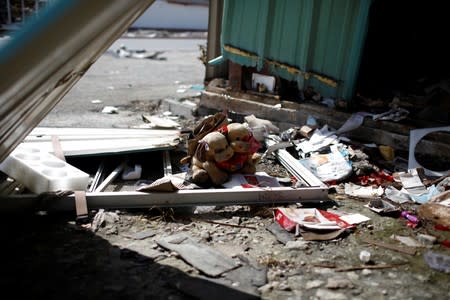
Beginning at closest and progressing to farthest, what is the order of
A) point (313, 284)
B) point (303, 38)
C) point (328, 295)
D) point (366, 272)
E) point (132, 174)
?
point (328, 295)
point (313, 284)
point (366, 272)
point (132, 174)
point (303, 38)

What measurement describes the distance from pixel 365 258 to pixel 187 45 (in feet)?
51.0

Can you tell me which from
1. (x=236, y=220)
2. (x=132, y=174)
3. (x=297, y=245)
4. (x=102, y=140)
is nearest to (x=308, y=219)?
(x=297, y=245)

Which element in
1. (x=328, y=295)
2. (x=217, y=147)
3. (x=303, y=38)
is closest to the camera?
(x=328, y=295)

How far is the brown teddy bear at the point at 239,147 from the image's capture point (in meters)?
3.77

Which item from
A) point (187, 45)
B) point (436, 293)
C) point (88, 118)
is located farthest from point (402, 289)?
point (187, 45)

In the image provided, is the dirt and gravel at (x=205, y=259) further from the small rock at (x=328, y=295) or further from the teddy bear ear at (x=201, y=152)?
the teddy bear ear at (x=201, y=152)

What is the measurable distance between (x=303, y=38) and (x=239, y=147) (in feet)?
8.05

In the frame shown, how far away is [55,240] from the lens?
2840 millimetres

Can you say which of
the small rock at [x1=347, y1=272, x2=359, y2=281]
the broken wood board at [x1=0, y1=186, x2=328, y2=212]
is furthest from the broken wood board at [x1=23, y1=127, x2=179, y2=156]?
the small rock at [x1=347, y1=272, x2=359, y2=281]

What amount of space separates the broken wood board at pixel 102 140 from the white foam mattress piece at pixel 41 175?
0.48 metres

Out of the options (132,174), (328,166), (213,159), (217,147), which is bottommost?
(132,174)

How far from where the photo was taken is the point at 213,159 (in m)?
3.80

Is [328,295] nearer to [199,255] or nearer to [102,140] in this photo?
[199,255]

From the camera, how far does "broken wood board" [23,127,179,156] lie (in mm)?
4180
